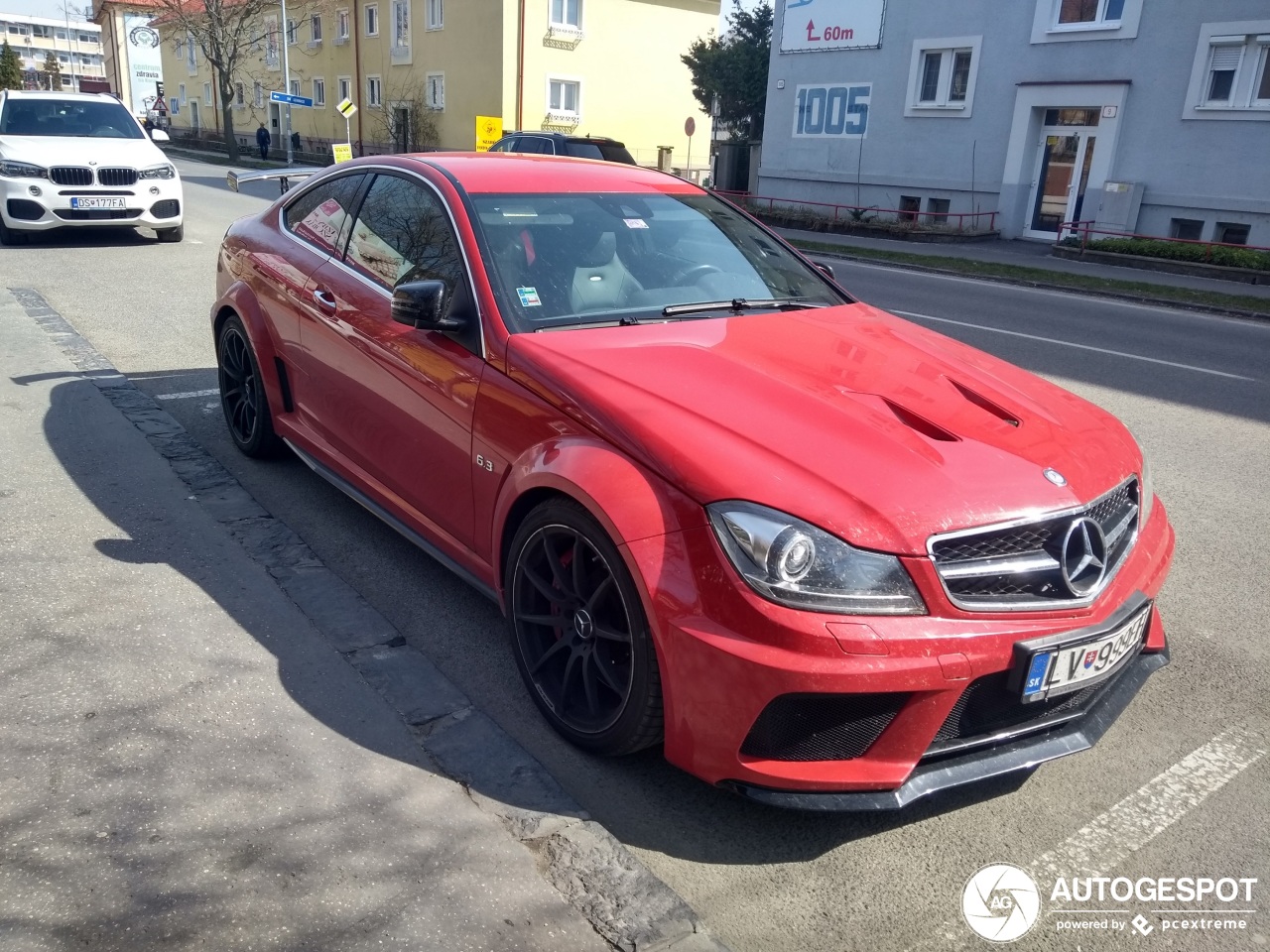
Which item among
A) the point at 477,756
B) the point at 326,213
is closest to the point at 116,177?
the point at 326,213

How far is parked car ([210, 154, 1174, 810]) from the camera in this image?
2.54 metres

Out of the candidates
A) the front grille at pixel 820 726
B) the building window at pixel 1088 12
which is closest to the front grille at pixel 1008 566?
the front grille at pixel 820 726

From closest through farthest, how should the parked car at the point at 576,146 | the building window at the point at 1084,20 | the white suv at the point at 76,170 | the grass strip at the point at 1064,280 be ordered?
1. the white suv at the point at 76,170
2. the grass strip at the point at 1064,280
3. the parked car at the point at 576,146
4. the building window at the point at 1084,20

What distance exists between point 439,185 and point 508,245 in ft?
1.69

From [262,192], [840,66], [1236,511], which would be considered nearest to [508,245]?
[1236,511]

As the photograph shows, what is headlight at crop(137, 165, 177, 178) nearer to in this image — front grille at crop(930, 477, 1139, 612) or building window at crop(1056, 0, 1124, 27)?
front grille at crop(930, 477, 1139, 612)

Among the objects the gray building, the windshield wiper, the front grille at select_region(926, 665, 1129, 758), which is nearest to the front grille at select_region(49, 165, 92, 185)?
the windshield wiper

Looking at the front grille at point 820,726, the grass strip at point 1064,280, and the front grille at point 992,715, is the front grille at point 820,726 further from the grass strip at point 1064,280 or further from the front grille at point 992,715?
the grass strip at point 1064,280

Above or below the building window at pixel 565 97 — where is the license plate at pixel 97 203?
below

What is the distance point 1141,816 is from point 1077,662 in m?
0.65

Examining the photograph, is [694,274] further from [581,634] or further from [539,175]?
[581,634]

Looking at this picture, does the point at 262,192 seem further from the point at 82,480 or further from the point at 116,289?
the point at 82,480

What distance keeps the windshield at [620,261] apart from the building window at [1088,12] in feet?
72.4

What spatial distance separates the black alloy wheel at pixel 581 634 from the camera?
2791 mm
